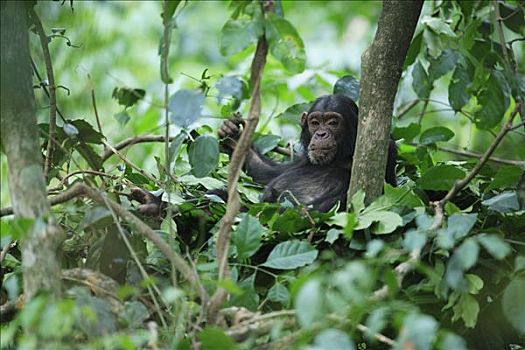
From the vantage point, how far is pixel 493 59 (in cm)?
441

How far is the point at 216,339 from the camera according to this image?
Result: 103 inches

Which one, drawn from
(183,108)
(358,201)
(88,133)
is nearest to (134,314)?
(183,108)

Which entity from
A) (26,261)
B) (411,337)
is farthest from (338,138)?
(411,337)

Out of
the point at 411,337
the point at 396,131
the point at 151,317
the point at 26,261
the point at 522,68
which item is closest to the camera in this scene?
the point at 411,337

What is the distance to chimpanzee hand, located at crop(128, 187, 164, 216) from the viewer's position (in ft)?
12.8

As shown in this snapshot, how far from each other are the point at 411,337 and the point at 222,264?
88 centimetres

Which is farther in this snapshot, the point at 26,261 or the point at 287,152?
the point at 287,152

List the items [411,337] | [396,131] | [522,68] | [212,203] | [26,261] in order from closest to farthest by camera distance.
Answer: [411,337] → [26,261] → [212,203] → [396,131] → [522,68]

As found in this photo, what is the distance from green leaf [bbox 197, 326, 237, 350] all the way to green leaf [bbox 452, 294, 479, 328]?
1.03 metres

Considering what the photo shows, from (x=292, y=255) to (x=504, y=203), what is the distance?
0.91 metres

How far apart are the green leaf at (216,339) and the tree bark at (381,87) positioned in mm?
1339

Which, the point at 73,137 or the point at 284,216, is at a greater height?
the point at 73,137

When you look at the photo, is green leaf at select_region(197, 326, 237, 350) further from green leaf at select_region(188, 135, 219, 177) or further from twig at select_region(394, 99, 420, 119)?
twig at select_region(394, 99, 420, 119)

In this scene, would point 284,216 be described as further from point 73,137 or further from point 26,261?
point 26,261
